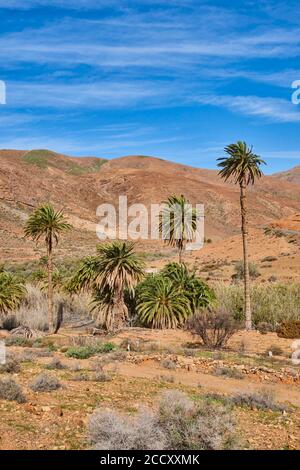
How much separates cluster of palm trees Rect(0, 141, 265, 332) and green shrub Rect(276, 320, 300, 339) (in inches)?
71.3

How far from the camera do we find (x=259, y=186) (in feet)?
603

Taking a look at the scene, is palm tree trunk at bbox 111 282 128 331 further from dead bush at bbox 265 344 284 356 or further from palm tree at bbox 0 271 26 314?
dead bush at bbox 265 344 284 356

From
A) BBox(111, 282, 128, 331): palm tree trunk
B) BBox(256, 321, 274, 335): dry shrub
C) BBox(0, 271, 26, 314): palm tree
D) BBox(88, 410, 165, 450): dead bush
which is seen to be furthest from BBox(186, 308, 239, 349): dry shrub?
BBox(88, 410, 165, 450): dead bush

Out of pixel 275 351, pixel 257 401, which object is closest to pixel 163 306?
pixel 275 351

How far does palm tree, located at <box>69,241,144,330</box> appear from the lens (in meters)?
24.3

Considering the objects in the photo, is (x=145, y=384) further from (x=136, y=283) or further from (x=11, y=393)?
(x=136, y=283)

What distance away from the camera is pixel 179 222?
3156 centimetres

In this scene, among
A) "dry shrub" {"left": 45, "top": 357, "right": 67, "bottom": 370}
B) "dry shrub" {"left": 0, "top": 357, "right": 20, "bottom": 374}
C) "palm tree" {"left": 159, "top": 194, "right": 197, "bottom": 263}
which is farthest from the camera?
"palm tree" {"left": 159, "top": 194, "right": 197, "bottom": 263}

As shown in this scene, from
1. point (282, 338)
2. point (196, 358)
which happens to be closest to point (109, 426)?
point (196, 358)

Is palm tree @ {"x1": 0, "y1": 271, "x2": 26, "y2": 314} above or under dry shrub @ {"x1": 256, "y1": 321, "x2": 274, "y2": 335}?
above

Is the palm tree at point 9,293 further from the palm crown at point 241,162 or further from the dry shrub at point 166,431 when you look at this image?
the dry shrub at point 166,431

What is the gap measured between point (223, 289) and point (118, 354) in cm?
1603

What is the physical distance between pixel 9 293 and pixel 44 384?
1647 centimetres
